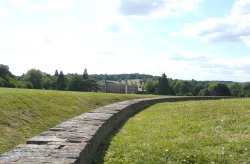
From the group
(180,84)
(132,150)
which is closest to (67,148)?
(132,150)

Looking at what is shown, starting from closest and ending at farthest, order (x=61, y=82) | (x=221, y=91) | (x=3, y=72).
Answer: (x=221, y=91), (x=3, y=72), (x=61, y=82)

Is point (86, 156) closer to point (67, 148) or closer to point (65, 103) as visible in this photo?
point (67, 148)

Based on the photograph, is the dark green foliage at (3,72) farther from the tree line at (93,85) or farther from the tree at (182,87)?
the tree at (182,87)

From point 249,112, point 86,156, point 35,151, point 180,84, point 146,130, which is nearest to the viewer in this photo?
point 35,151

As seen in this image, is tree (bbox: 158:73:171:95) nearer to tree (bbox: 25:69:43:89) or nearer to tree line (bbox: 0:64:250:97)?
tree line (bbox: 0:64:250:97)

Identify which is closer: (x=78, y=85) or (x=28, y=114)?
(x=28, y=114)

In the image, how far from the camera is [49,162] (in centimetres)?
489

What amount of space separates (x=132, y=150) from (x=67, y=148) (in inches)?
94.9

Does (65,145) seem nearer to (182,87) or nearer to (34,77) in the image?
(182,87)

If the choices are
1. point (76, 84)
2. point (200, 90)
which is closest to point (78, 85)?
point (76, 84)

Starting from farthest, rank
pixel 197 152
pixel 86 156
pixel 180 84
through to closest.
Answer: pixel 180 84 → pixel 197 152 → pixel 86 156

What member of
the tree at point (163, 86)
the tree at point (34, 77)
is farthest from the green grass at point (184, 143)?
the tree at point (34, 77)

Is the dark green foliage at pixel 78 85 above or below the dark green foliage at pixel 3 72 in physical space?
below

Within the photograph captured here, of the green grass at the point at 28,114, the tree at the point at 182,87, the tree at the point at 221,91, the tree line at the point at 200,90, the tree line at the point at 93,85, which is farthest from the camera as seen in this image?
the tree at the point at 182,87
